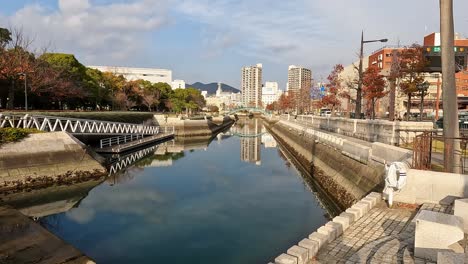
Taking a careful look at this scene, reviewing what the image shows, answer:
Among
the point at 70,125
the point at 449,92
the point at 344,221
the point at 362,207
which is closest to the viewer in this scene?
the point at 344,221

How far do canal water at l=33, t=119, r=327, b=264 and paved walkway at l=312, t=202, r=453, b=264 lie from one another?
148 inches

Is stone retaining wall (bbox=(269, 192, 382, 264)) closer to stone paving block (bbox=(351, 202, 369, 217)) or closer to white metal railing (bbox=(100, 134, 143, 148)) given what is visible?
stone paving block (bbox=(351, 202, 369, 217))

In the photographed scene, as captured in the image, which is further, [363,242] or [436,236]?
[363,242]

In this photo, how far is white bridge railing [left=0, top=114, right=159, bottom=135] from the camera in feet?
67.4

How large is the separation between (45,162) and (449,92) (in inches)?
793

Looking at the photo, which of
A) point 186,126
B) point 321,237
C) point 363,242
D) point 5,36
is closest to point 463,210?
Result: point 363,242

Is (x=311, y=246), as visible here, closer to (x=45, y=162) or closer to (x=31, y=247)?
(x=31, y=247)

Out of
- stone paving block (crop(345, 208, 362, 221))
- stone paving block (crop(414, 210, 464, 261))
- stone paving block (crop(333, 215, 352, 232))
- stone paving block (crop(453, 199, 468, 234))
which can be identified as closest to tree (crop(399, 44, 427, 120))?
stone paving block (crop(345, 208, 362, 221))

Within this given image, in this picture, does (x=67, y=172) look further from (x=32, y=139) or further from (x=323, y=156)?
(x=323, y=156)

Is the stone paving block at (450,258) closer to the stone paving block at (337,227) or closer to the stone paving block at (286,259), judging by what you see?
the stone paving block at (286,259)

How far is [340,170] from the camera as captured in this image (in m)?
18.0

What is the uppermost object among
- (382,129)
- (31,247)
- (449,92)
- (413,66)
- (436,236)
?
(413,66)

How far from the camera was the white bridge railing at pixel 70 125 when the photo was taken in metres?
20.5

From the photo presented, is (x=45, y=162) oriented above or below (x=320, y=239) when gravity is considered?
below
